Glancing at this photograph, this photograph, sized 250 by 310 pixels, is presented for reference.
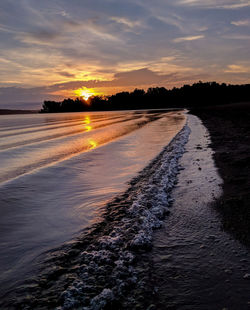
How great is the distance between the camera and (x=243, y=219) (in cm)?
447

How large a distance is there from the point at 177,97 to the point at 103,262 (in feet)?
556

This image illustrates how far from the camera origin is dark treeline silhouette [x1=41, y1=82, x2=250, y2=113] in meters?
132

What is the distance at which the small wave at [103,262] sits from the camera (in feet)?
9.38

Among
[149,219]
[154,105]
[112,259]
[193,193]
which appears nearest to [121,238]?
[112,259]

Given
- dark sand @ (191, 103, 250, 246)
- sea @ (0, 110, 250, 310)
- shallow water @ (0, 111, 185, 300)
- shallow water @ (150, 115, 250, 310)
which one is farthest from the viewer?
dark sand @ (191, 103, 250, 246)

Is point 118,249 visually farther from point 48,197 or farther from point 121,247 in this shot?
point 48,197

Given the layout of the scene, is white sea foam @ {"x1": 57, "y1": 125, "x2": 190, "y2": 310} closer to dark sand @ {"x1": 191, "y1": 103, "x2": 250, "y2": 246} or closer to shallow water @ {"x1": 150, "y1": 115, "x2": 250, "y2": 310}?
shallow water @ {"x1": 150, "y1": 115, "x2": 250, "y2": 310}

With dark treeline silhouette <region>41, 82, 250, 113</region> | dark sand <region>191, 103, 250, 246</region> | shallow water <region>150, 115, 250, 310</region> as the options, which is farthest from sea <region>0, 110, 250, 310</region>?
dark treeline silhouette <region>41, 82, 250, 113</region>

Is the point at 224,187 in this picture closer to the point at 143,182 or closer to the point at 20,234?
the point at 143,182

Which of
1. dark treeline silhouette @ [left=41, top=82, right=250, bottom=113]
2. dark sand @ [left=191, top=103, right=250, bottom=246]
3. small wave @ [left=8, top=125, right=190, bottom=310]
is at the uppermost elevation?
dark treeline silhouette @ [left=41, top=82, right=250, bottom=113]

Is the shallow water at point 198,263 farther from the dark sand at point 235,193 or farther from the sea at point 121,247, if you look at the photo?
the dark sand at point 235,193

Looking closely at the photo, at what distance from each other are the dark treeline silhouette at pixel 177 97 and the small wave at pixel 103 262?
116868mm

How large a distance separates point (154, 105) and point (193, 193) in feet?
557

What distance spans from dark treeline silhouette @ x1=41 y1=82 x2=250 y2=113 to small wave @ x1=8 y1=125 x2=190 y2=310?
383 feet
